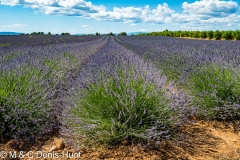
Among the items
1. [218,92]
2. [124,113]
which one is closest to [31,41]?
[218,92]

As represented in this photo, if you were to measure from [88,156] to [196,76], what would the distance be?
2.40 metres

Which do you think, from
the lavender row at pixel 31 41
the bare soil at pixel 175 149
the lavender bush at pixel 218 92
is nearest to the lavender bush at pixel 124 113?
the bare soil at pixel 175 149

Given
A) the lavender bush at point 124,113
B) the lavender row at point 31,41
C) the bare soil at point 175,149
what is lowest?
the bare soil at point 175,149

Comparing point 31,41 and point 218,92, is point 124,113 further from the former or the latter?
point 31,41

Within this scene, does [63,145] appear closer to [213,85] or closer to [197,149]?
[197,149]

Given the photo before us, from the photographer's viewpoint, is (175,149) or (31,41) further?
(31,41)

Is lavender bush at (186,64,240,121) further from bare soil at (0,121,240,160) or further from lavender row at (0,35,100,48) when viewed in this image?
lavender row at (0,35,100,48)

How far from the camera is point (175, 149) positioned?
8.75ft

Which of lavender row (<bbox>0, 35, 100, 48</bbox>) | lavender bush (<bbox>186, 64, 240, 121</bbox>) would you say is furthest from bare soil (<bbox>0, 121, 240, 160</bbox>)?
lavender row (<bbox>0, 35, 100, 48</bbox>)

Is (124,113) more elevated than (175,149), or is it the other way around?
(124,113)

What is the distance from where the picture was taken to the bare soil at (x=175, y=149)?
2.51 metres

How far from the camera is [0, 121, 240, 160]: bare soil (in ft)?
8.23

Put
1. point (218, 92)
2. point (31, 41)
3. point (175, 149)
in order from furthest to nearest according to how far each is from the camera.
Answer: point (31, 41) → point (218, 92) → point (175, 149)

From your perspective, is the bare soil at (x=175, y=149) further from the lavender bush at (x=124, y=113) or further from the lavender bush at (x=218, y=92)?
the lavender bush at (x=218, y=92)
